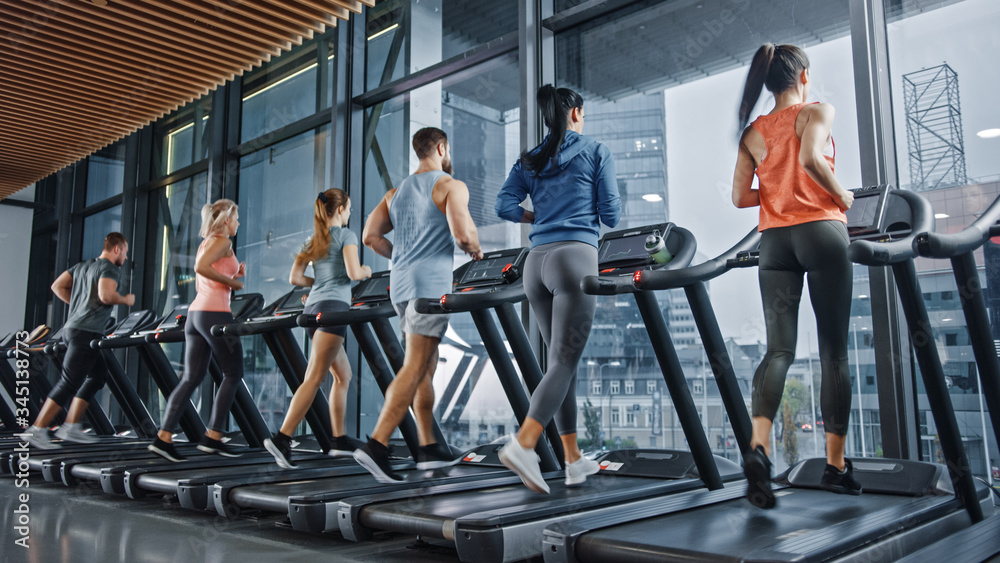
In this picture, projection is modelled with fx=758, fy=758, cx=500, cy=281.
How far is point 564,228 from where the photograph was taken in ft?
9.37

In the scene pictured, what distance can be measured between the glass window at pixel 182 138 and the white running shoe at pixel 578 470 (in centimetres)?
569

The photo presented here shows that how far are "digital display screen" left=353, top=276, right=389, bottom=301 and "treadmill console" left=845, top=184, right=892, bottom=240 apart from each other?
2.34 metres

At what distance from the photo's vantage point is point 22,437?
555 cm

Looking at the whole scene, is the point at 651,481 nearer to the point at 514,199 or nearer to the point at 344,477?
the point at 514,199

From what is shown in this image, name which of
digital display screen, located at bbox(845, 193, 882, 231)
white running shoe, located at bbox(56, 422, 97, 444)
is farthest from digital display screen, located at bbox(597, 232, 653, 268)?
white running shoe, located at bbox(56, 422, 97, 444)

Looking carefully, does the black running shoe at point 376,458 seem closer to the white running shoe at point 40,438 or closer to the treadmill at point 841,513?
the treadmill at point 841,513

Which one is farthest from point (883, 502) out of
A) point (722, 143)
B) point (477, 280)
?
point (722, 143)

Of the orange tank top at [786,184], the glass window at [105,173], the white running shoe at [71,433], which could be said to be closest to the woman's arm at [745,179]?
the orange tank top at [786,184]

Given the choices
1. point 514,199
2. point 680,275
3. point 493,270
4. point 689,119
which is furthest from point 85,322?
point 680,275

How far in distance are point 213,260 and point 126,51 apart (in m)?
2.00

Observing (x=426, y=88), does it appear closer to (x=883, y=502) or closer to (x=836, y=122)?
(x=836, y=122)

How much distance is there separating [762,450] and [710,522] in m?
0.29

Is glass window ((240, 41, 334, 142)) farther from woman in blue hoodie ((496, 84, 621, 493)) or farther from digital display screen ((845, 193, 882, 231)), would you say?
digital display screen ((845, 193, 882, 231))

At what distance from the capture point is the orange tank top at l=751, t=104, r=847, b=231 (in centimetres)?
234
